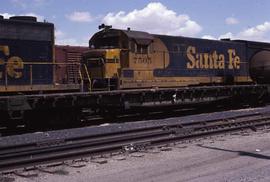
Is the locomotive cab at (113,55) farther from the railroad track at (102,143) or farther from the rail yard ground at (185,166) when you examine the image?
the rail yard ground at (185,166)

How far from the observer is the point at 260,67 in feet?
81.5

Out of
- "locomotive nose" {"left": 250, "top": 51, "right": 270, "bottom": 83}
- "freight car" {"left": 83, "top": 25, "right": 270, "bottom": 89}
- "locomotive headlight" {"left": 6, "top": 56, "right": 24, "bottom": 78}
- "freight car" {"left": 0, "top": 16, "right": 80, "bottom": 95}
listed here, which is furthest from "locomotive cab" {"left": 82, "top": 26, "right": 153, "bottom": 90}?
"locomotive nose" {"left": 250, "top": 51, "right": 270, "bottom": 83}

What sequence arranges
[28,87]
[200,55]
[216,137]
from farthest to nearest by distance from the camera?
[200,55]
[28,87]
[216,137]

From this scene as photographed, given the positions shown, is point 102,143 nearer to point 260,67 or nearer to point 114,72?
point 114,72

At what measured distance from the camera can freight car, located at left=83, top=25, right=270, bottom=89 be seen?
1828 centimetres

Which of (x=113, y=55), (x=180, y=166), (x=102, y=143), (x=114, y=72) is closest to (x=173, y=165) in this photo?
(x=180, y=166)

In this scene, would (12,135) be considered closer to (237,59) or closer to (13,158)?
(13,158)

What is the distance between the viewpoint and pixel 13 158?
869 cm

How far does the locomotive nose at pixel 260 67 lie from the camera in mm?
24641

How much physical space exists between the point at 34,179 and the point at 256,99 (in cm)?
1919

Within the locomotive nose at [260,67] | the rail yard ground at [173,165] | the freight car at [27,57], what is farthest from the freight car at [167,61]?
the rail yard ground at [173,165]

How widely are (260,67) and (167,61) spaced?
7.12 m

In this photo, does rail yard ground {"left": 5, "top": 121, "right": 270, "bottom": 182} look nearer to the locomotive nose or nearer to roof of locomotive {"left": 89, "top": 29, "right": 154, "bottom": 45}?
roof of locomotive {"left": 89, "top": 29, "right": 154, "bottom": 45}

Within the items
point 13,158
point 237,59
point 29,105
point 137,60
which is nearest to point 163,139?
point 13,158
